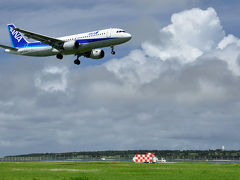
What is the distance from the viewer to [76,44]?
A: 75.0 meters

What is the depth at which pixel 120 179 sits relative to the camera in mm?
35312

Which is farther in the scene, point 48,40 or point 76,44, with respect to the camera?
point 48,40

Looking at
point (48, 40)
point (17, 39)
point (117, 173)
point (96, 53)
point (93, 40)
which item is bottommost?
point (117, 173)

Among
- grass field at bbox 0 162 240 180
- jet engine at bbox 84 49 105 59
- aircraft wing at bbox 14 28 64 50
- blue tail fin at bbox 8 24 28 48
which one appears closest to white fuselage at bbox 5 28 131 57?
aircraft wing at bbox 14 28 64 50

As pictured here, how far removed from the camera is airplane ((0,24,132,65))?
7381cm

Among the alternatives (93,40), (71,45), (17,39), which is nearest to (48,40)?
(71,45)

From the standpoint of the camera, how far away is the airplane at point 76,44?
73812 mm

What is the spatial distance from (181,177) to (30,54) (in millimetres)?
56072

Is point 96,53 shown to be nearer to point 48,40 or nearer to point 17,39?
point 48,40

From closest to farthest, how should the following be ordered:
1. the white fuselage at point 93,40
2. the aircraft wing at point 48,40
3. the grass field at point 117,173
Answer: the grass field at point 117,173
the white fuselage at point 93,40
the aircraft wing at point 48,40

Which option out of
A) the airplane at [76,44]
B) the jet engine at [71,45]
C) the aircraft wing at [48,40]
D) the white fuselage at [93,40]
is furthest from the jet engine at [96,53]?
the aircraft wing at [48,40]

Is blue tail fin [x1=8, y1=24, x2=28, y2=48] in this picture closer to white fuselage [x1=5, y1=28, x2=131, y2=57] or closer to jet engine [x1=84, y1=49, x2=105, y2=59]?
white fuselage [x1=5, y1=28, x2=131, y2=57]

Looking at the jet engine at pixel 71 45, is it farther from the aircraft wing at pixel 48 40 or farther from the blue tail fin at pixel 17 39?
the blue tail fin at pixel 17 39

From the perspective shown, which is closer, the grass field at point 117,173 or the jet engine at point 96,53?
the grass field at point 117,173
